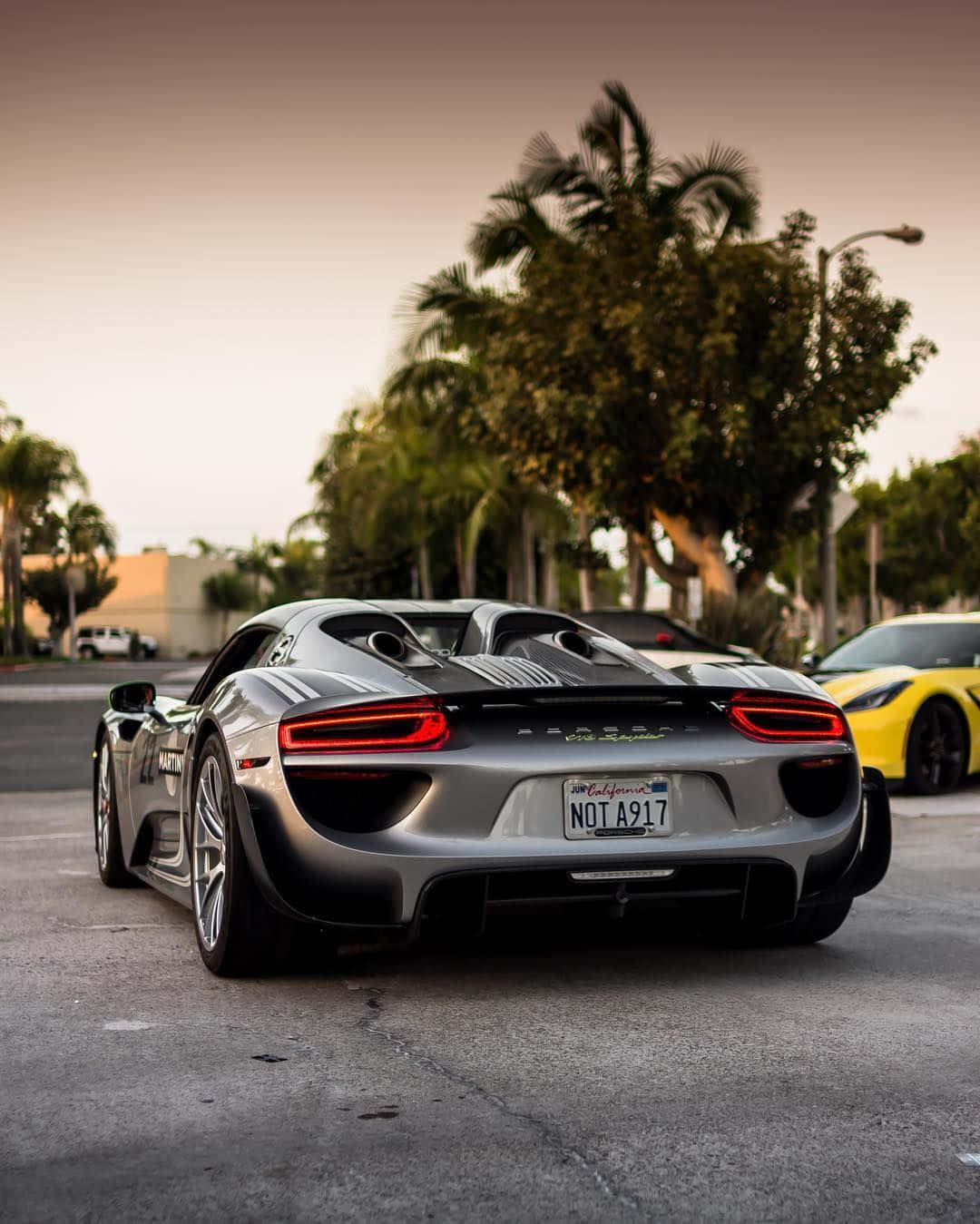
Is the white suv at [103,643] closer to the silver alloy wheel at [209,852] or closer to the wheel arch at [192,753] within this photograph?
the wheel arch at [192,753]

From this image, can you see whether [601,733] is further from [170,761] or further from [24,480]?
[24,480]

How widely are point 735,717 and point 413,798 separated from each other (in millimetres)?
1125

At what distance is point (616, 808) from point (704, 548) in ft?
67.7

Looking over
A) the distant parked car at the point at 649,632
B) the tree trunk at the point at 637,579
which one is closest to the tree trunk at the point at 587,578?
the tree trunk at the point at 637,579

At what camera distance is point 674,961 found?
5824 millimetres

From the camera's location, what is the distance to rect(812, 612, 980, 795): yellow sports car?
11828 mm

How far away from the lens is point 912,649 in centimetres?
1325

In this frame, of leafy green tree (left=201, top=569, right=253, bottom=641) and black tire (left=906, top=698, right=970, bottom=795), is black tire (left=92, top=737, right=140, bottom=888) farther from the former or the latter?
leafy green tree (left=201, top=569, right=253, bottom=641)

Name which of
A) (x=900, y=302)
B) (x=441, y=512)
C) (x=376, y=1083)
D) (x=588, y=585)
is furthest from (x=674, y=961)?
(x=441, y=512)

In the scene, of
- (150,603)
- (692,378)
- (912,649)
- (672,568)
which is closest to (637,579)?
(672,568)

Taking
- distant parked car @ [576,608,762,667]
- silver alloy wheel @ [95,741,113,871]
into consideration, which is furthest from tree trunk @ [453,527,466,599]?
silver alloy wheel @ [95,741,113,871]

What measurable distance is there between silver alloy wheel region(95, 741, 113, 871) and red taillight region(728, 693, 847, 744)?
3424mm

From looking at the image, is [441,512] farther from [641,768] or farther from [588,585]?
[641,768]

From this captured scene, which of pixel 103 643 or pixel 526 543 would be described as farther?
pixel 103 643
